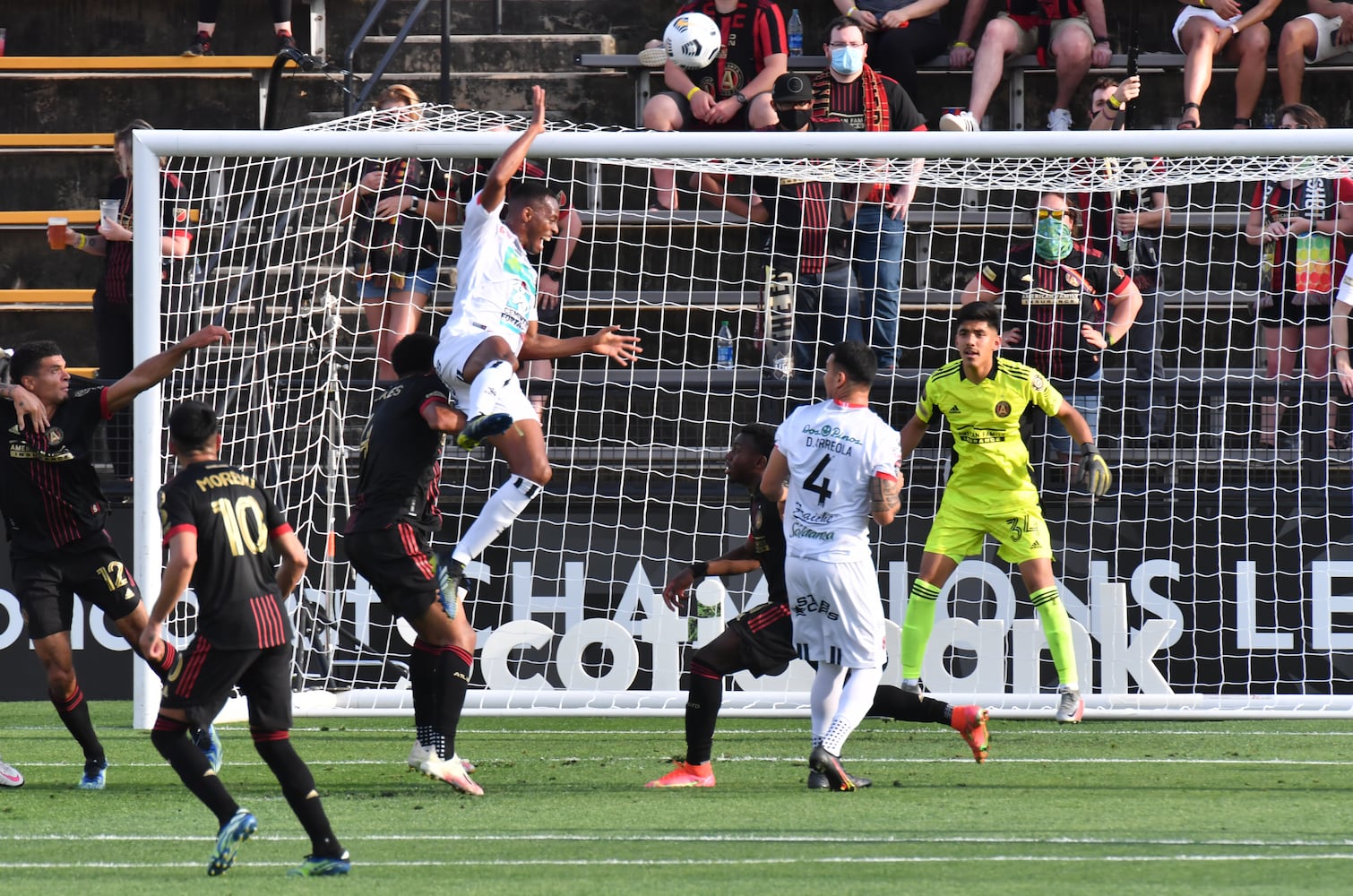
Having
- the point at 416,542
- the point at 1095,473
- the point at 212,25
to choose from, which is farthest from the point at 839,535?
the point at 212,25

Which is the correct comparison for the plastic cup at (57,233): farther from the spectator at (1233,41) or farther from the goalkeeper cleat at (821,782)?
the spectator at (1233,41)

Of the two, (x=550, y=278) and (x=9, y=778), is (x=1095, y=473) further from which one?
(x=9, y=778)

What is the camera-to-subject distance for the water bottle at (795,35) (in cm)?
1350

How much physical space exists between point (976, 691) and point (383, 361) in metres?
4.34

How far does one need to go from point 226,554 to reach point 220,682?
16.5 inches

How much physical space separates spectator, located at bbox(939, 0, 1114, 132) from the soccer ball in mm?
2019

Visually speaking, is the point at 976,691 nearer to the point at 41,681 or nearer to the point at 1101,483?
the point at 1101,483

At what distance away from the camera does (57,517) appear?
299 inches

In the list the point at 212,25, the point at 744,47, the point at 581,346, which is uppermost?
the point at 212,25

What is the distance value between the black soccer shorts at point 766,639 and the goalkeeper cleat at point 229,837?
8.71 ft

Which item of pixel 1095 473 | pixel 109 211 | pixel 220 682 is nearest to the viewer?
pixel 220 682

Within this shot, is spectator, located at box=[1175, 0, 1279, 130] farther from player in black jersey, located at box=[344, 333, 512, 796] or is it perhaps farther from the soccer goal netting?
player in black jersey, located at box=[344, 333, 512, 796]

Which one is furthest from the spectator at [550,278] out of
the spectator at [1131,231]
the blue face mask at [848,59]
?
the spectator at [1131,231]

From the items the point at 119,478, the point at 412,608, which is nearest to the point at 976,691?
the point at 412,608
